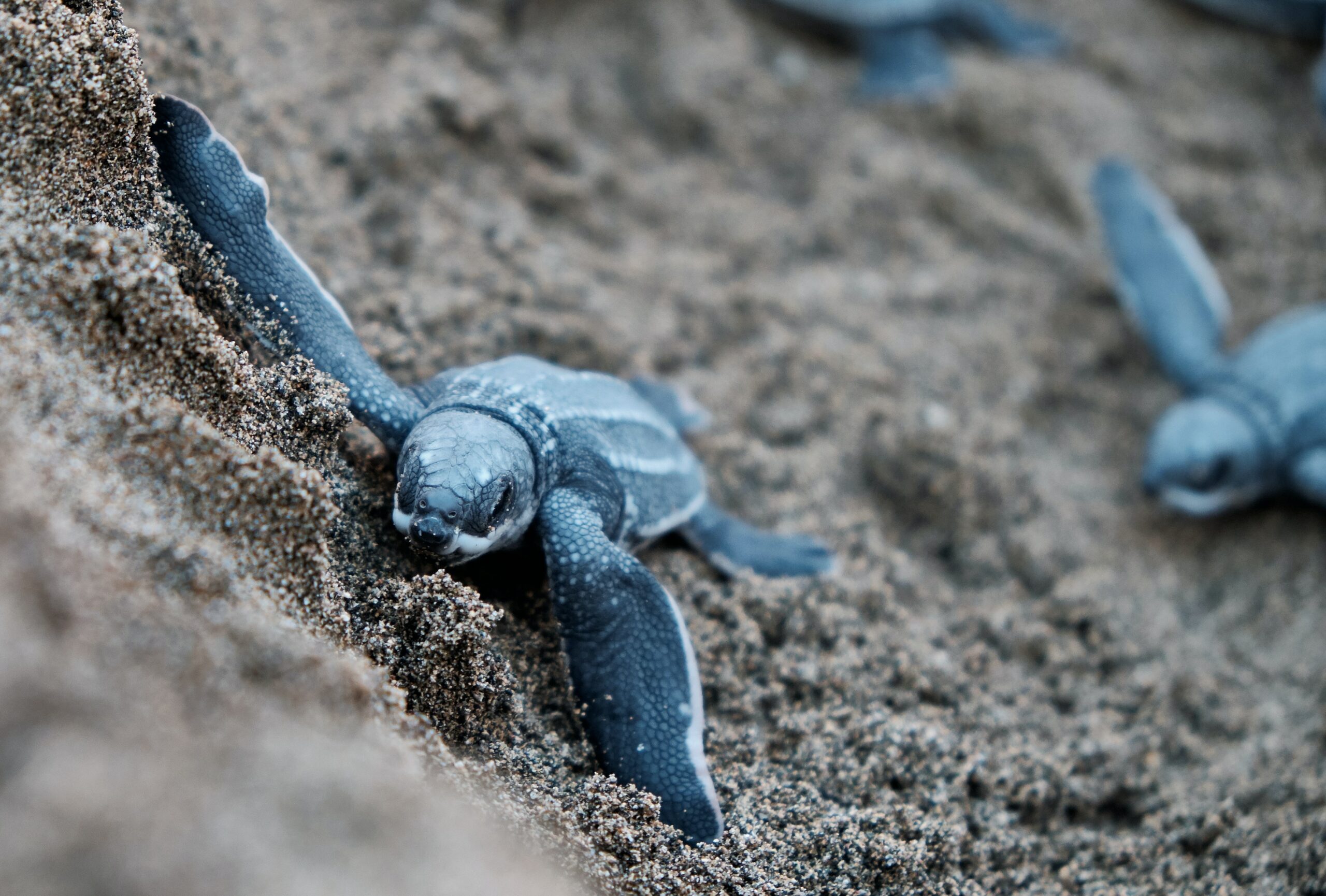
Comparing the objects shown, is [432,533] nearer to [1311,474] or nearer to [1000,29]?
[1311,474]

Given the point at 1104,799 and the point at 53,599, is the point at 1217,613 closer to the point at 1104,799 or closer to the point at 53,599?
the point at 1104,799

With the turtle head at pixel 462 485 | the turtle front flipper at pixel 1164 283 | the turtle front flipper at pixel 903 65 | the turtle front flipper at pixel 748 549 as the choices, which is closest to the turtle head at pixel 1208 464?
the turtle front flipper at pixel 1164 283

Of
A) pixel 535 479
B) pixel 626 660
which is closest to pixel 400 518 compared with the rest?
pixel 535 479

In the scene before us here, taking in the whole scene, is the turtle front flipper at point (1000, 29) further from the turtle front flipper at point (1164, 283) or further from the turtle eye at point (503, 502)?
the turtle eye at point (503, 502)

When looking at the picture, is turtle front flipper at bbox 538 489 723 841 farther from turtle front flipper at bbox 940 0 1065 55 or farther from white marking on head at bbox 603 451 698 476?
turtle front flipper at bbox 940 0 1065 55

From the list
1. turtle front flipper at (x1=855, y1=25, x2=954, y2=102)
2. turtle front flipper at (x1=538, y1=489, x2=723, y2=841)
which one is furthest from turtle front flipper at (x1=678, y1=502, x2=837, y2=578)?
turtle front flipper at (x1=855, y1=25, x2=954, y2=102)
